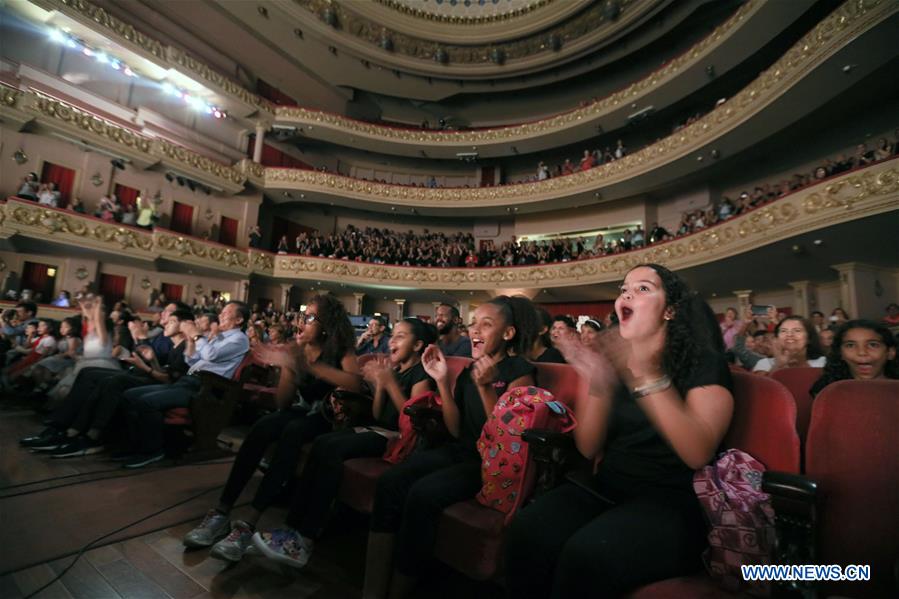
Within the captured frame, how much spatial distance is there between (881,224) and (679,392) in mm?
7264

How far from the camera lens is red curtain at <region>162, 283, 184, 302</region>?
1157 centimetres

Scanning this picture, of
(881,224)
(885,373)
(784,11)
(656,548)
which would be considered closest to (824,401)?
(656,548)

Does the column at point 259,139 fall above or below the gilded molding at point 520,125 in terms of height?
below

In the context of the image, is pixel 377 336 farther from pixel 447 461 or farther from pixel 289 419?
pixel 447 461

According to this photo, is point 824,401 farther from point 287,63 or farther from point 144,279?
point 287,63

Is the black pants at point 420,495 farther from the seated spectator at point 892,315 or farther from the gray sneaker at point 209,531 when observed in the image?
the seated spectator at point 892,315

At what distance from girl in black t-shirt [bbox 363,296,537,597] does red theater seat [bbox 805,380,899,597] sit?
3.02ft

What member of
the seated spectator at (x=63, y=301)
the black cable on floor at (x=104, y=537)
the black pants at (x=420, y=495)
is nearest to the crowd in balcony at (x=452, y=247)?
the seated spectator at (x=63, y=301)

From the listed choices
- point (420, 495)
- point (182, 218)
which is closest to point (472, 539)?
point (420, 495)

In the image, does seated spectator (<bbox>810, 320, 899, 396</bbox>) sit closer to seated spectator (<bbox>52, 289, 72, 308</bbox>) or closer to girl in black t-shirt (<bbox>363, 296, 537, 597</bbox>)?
girl in black t-shirt (<bbox>363, 296, 537, 597</bbox>)

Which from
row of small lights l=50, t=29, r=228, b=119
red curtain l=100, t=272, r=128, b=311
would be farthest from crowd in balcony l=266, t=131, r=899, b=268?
row of small lights l=50, t=29, r=228, b=119

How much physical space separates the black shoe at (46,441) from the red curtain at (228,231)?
10.9 m

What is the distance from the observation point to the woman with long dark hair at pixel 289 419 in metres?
1.84

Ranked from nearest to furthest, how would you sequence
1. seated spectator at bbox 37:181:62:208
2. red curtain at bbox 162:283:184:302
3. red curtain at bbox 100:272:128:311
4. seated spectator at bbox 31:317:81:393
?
seated spectator at bbox 31:317:81:393 < seated spectator at bbox 37:181:62:208 < red curtain at bbox 100:272:128:311 < red curtain at bbox 162:283:184:302
